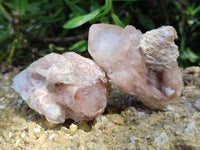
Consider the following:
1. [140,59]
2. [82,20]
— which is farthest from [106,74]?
[82,20]

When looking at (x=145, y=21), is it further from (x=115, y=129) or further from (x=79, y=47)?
(x=115, y=129)

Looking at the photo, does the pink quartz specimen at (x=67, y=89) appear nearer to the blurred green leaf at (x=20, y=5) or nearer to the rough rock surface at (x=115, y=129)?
the rough rock surface at (x=115, y=129)

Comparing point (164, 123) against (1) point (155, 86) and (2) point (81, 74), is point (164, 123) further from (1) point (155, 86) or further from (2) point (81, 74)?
(2) point (81, 74)

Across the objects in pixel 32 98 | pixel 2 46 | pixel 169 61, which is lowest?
pixel 2 46

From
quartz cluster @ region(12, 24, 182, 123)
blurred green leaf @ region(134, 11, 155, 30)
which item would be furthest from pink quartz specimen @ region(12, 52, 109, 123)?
blurred green leaf @ region(134, 11, 155, 30)

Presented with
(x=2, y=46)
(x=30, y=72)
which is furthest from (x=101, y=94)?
(x=2, y=46)

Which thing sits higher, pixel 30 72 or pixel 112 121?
pixel 30 72
